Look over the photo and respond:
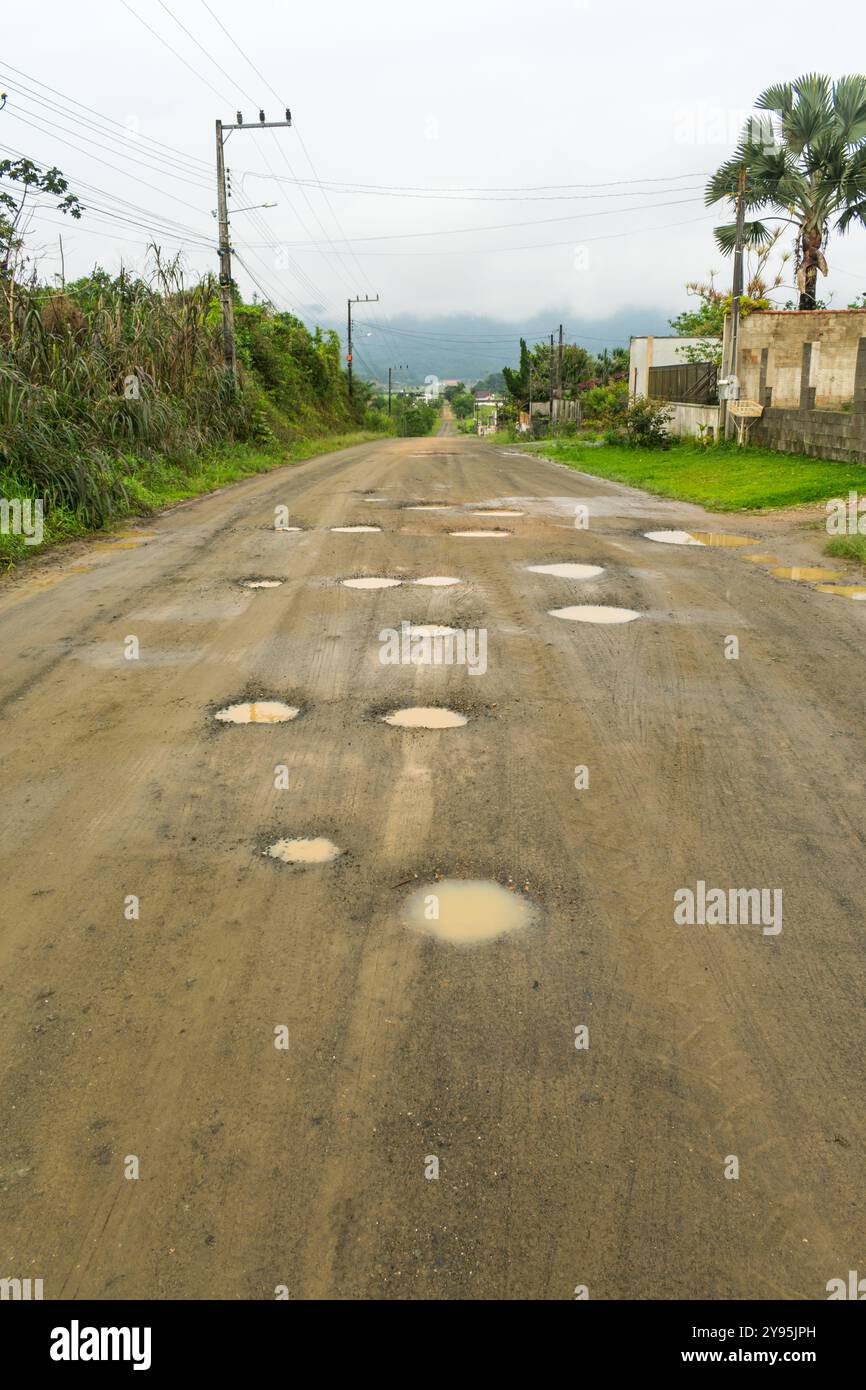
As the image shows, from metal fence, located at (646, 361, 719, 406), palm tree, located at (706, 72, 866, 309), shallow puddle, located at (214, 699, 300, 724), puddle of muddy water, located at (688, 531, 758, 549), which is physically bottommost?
shallow puddle, located at (214, 699, 300, 724)

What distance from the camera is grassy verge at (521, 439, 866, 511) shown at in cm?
1468

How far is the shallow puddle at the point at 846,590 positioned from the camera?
29.0 ft

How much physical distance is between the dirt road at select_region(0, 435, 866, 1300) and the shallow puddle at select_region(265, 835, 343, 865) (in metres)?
0.06

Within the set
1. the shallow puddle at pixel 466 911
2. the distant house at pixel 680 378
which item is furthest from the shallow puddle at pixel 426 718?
the distant house at pixel 680 378

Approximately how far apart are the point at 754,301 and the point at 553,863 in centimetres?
2213

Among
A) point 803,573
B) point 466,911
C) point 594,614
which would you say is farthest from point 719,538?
point 466,911

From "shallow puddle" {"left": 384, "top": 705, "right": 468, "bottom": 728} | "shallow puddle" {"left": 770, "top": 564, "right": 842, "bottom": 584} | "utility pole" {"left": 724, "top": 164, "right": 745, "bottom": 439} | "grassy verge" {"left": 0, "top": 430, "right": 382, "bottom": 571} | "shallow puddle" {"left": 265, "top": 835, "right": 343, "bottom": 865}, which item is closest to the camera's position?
"shallow puddle" {"left": 265, "top": 835, "right": 343, "bottom": 865}

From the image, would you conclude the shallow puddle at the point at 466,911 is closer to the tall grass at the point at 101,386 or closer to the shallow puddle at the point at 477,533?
the shallow puddle at the point at 477,533

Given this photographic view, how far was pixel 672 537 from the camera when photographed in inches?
465

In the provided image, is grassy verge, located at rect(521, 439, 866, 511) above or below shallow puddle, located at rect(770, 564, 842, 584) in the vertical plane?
above

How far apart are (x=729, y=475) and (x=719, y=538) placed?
6.93 meters

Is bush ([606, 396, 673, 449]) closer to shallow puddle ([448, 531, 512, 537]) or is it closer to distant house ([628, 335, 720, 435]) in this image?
distant house ([628, 335, 720, 435])

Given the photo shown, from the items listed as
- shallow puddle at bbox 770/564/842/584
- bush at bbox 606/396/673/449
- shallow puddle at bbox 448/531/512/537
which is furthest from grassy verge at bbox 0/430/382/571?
bush at bbox 606/396/673/449

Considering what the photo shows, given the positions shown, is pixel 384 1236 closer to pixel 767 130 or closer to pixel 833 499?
pixel 833 499
